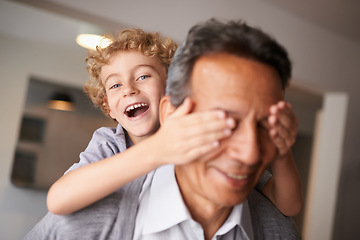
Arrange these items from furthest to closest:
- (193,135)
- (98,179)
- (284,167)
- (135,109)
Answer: (135,109) < (284,167) < (98,179) < (193,135)

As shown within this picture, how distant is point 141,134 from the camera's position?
4.12 ft

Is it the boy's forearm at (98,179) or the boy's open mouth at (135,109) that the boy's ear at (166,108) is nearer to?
the boy's forearm at (98,179)

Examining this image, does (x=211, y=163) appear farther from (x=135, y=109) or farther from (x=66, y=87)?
(x=66, y=87)

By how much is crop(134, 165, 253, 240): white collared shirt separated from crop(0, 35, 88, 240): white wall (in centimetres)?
245

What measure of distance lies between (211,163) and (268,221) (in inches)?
14.7

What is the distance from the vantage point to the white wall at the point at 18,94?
3064mm

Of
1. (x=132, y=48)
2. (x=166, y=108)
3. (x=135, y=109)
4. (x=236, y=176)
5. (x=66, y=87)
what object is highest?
(x=66, y=87)

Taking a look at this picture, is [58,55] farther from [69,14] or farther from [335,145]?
[335,145]

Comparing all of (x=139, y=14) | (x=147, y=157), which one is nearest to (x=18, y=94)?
(x=139, y=14)

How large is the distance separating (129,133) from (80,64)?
2.37 m

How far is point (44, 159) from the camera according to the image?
10.6 ft

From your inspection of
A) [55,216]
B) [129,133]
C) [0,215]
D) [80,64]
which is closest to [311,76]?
[80,64]

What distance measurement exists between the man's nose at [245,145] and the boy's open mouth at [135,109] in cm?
65

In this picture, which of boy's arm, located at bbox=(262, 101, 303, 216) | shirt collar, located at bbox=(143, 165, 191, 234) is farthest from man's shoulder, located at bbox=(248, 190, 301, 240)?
shirt collar, located at bbox=(143, 165, 191, 234)
